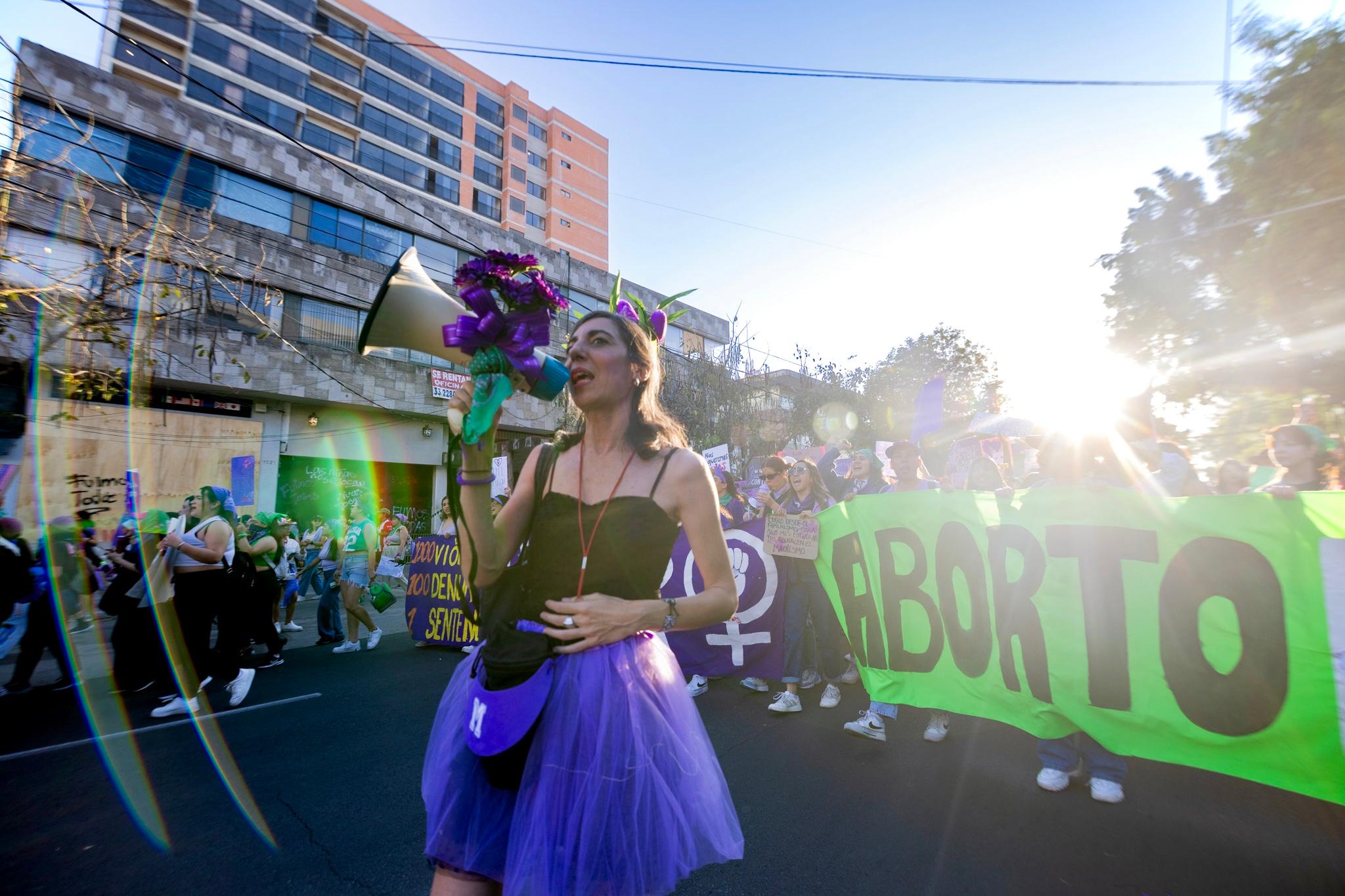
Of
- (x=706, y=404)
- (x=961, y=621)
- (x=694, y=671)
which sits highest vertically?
(x=706, y=404)

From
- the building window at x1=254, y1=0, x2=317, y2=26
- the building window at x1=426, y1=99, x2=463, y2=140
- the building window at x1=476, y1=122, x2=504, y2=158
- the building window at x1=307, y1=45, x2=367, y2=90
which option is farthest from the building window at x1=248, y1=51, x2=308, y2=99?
the building window at x1=476, y1=122, x2=504, y2=158

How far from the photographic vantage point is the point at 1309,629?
2584 millimetres

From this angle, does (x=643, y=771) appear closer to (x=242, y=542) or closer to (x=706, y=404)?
(x=242, y=542)

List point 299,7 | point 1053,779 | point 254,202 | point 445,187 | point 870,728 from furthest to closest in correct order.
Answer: point 445,187 → point 299,7 → point 254,202 → point 870,728 → point 1053,779

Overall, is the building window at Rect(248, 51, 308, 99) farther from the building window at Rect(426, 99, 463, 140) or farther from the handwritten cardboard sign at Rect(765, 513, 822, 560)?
the handwritten cardboard sign at Rect(765, 513, 822, 560)

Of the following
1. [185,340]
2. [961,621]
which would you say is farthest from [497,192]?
[961,621]

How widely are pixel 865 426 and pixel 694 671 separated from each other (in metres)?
21.6

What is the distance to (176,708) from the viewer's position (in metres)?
4.88

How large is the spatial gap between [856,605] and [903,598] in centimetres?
40

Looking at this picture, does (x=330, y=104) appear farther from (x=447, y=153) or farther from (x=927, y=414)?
(x=927, y=414)

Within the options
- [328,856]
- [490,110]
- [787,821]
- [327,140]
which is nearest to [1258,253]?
[787,821]

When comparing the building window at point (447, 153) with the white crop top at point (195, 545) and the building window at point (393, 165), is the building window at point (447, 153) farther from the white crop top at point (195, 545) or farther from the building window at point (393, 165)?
the white crop top at point (195, 545)

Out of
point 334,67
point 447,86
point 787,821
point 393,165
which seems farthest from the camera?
point 447,86

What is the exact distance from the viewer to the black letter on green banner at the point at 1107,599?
312cm
